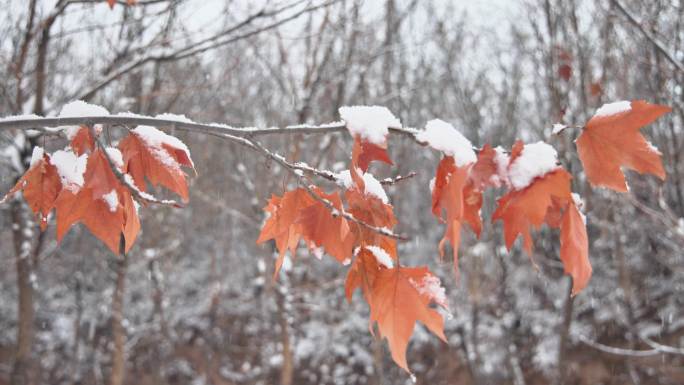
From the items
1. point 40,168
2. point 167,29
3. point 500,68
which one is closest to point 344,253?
point 40,168

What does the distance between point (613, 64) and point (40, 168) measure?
6038 mm

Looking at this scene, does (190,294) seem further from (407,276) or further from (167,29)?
(407,276)

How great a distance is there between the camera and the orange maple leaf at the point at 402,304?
0.92 m

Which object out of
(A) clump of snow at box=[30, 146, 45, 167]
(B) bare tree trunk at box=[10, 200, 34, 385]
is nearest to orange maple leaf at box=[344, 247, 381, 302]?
(A) clump of snow at box=[30, 146, 45, 167]

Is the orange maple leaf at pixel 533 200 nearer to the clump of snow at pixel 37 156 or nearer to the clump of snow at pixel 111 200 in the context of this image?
the clump of snow at pixel 111 200

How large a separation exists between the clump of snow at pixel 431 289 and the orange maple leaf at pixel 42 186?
853 mm

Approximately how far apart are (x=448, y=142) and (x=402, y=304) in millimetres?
330

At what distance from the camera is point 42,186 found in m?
1.13

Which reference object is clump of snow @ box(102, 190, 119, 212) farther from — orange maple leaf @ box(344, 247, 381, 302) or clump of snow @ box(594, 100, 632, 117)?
clump of snow @ box(594, 100, 632, 117)

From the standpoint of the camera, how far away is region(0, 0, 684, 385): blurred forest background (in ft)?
Result: 12.9

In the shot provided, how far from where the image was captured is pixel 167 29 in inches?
163

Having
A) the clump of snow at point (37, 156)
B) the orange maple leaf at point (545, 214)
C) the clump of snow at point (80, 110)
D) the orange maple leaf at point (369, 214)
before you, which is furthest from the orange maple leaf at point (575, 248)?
the clump of snow at point (37, 156)

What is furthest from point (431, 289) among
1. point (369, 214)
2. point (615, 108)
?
point (615, 108)

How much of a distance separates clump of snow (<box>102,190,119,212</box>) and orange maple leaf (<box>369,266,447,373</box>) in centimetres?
57
